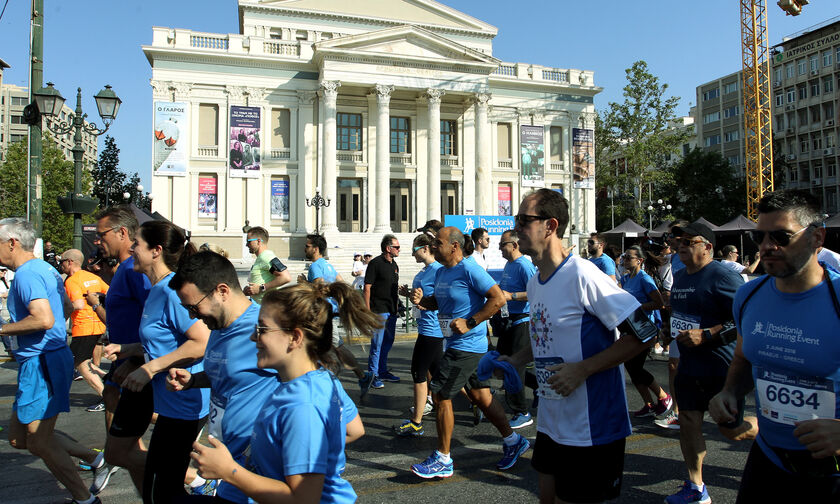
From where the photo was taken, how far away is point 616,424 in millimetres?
2840

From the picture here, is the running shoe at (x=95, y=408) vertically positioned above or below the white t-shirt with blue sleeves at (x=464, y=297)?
below

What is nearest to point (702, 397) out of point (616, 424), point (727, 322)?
point (727, 322)

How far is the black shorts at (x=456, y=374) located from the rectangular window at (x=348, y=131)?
33868 millimetres

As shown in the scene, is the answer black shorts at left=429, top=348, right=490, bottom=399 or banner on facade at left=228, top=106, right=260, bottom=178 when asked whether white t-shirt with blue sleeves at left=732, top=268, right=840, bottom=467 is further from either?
banner on facade at left=228, top=106, right=260, bottom=178

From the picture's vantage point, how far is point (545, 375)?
296cm

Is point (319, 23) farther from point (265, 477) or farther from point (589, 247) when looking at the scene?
point (265, 477)

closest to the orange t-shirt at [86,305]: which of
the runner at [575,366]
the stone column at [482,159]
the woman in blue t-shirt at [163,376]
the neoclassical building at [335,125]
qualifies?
the woman in blue t-shirt at [163,376]

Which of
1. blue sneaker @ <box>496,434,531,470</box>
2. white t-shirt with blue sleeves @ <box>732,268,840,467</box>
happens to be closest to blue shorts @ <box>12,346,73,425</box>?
blue sneaker @ <box>496,434,531,470</box>

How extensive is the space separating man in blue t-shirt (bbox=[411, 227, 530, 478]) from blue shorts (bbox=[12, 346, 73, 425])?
2.65m

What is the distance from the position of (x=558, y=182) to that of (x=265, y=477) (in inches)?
1643

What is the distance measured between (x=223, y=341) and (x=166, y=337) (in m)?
0.81

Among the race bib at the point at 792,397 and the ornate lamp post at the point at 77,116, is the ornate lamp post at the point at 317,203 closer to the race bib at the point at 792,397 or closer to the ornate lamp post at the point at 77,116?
the ornate lamp post at the point at 77,116

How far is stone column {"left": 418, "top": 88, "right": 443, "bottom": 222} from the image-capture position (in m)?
36.3

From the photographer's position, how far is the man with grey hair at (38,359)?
3.93 m
